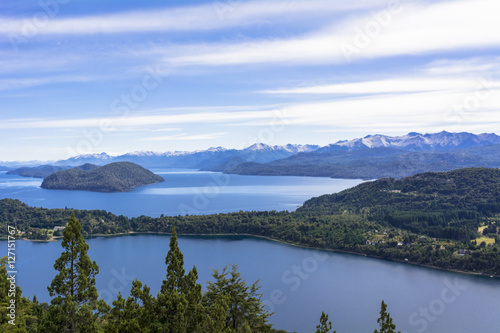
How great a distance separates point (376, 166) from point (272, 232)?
458 feet

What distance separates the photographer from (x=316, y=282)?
36.8 meters

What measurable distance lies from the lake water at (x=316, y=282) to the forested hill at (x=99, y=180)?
7762 cm

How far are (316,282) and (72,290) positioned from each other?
28690 mm

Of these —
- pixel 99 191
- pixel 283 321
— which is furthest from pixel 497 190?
pixel 99 191

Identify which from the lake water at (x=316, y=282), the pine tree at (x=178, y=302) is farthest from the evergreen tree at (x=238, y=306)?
the lake water at (x=316, y=282)

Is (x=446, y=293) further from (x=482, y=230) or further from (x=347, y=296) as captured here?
(x=482, y=230)

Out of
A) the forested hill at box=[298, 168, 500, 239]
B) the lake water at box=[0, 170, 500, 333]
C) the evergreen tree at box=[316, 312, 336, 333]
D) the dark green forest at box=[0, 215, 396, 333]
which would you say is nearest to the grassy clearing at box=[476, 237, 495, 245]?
the forested hill at box=[298, 168, 500, 239]

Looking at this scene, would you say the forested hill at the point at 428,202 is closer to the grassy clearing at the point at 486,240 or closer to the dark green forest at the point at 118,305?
the grassy clearing at the point at 486,240

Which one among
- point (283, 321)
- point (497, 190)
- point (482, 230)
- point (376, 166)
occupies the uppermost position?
point (376, 166)

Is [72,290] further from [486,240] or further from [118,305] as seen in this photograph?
[486,240]

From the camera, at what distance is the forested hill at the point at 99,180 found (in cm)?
12875

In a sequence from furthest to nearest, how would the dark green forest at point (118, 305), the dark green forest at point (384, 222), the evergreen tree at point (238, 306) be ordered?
the dark green forest at point (384, 222) < the evergreen tree at point (238, 306) < the dark green forest at point (118, 305)

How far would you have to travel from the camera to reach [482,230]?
5091cm

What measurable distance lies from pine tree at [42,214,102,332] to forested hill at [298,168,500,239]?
161 ft
